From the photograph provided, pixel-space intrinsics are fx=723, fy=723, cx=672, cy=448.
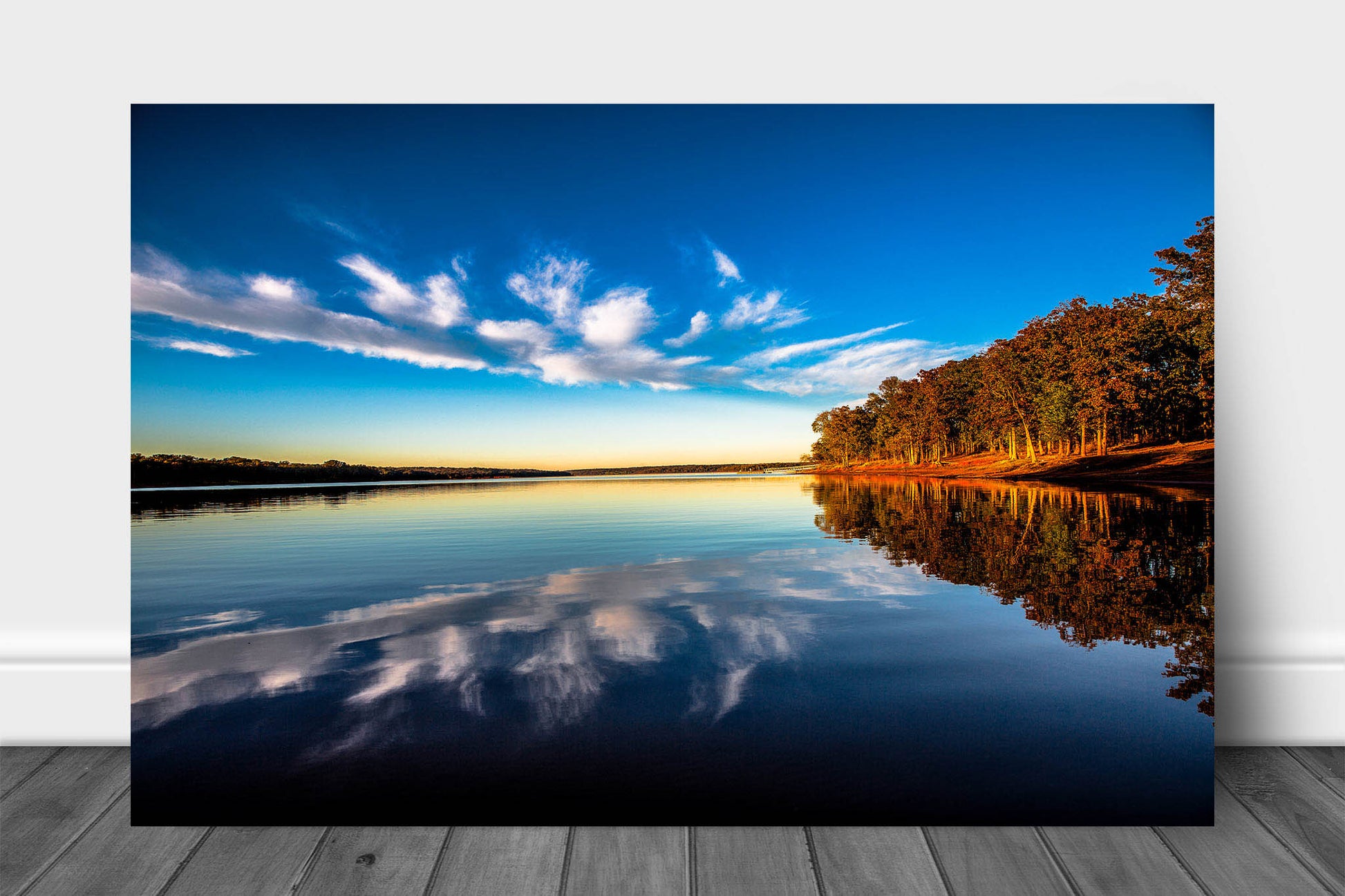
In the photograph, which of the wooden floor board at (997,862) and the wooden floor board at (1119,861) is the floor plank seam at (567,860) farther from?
the wooden floor board at (1119,861)

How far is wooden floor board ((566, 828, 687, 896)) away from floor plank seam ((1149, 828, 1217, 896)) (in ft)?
5.58

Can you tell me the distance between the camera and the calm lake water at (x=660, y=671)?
272 centimetres

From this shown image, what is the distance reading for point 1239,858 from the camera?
2.56 m

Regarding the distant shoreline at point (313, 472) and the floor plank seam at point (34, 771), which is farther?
the distant shoreline at point (313, 472)

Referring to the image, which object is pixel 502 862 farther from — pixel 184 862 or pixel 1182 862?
pixel 1182 862

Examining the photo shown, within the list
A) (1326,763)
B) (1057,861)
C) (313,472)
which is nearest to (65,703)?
(313,472)

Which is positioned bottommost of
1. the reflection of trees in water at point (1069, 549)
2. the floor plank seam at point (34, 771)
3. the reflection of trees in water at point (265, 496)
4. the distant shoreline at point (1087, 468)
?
the floor plank seam at point (34, 771)

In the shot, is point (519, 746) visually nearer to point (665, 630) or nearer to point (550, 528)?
point (665, 630)

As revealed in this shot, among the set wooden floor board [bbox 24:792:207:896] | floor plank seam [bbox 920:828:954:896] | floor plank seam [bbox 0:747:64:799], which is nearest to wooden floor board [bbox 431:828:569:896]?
wooden floor board [bbox 24:792:207:896]

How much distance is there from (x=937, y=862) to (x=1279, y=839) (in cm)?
137

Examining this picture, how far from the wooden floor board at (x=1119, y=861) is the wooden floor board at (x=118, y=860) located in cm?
310

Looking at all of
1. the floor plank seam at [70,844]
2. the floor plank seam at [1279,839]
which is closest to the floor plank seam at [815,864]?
the floor plank seam at [1279,839]

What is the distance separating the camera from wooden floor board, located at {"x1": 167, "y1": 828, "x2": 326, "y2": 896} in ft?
7.88
